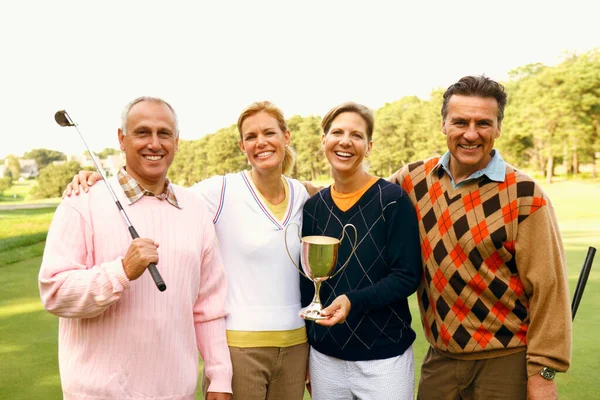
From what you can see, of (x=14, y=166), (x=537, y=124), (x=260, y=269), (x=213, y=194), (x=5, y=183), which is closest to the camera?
(x=260, y=269)

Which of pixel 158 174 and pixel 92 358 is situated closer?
pixel 92 358

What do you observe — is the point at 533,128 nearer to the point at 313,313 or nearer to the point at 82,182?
the point at 313,313

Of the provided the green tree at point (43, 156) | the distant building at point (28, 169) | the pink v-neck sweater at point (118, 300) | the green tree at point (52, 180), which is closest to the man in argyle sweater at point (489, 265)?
the pink v-neck sweater at point (118, 300)

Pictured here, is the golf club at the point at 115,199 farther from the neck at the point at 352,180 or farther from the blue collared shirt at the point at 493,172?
the blue collared shirt at the point at 493,172

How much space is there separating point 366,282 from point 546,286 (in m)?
0.76

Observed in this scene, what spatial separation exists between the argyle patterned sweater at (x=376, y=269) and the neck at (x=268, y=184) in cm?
37

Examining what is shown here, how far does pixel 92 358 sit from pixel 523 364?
183 cm

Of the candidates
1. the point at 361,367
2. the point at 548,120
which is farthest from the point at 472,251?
the point at 548,120

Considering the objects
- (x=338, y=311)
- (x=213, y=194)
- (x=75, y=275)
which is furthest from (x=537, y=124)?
(x=75, y=275)

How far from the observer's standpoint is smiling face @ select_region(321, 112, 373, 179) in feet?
8.99

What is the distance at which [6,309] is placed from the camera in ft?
21.9

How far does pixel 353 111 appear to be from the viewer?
9.09 ft

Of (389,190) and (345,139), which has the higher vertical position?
(345,139)

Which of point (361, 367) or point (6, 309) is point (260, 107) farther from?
point (6, 309)
